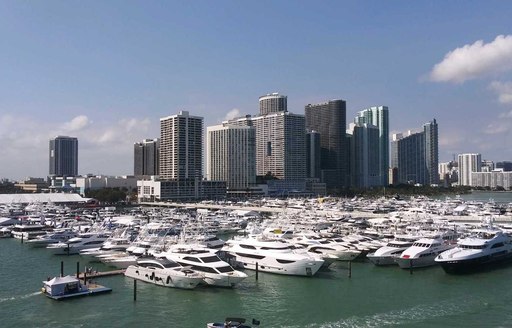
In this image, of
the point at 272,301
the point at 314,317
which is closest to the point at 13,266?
the point at 272,301

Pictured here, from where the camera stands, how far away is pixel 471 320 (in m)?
26.8

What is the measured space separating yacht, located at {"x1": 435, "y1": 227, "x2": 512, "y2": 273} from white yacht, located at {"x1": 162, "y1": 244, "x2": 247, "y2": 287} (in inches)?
632

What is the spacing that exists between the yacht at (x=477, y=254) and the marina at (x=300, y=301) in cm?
81

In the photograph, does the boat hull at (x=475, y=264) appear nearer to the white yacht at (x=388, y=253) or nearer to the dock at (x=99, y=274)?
the white yacht at (x=388, y=253)

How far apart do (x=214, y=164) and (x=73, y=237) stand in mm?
143634

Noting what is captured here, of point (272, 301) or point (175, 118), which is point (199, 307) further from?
point (175, 118)

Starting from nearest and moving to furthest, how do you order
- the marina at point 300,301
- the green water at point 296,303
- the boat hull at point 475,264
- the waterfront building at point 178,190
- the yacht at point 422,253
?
the green water at point 296,303
the marina at point 300,301
the boat hull at point 475,264
the yacht at point 422,253
the waterfront building at point 178,190

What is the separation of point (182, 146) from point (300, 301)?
455 feet

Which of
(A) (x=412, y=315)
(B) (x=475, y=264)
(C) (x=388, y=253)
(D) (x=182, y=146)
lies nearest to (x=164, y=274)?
(A) (x=412, y=315)

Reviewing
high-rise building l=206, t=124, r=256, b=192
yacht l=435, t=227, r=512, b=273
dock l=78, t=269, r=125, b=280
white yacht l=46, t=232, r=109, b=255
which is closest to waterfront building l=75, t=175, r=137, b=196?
high-rise building l=206, t=124, r=256, b=192

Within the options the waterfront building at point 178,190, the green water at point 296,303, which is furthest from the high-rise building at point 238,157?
the green water at point 296,303

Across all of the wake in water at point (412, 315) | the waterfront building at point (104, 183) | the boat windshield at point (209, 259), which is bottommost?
the wake in water at point (412, 315)

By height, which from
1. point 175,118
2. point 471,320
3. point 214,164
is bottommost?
point 471,320

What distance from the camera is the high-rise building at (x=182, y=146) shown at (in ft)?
541
